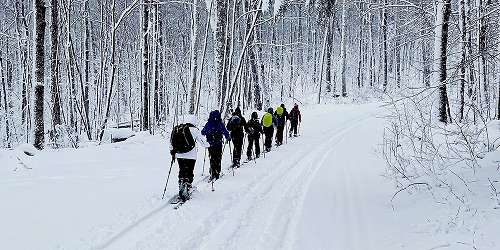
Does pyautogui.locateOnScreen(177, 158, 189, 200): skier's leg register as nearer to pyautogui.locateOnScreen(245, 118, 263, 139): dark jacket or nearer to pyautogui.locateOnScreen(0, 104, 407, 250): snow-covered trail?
pyautogui.locateOnScreen(0, 104, 407, 250): snow-covered trail

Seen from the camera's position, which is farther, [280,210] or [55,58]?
[55,58]

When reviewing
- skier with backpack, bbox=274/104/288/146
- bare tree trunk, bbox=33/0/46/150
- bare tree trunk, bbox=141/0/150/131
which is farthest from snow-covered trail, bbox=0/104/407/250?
bare tree trunk, bbox=141/0/150/131

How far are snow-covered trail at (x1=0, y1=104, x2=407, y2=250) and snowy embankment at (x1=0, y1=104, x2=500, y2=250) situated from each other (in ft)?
0.06

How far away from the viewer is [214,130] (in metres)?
11.2

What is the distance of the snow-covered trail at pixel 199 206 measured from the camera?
256 inches

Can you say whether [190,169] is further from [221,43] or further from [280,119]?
[221,43]

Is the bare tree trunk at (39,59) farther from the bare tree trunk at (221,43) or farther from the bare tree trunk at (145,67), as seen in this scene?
the bare tree trunk at (145,67)

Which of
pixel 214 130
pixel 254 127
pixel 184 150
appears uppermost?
pixel 214 130

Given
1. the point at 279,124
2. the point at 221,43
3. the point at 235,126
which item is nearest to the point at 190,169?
the point at 235,126

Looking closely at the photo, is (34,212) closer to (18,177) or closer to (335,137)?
(18,177)

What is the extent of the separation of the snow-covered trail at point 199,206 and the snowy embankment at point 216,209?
17mm

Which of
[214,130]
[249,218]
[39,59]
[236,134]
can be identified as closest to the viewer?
[249,218]

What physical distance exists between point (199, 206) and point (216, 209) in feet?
1.43

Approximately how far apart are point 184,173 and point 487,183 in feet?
18.3
